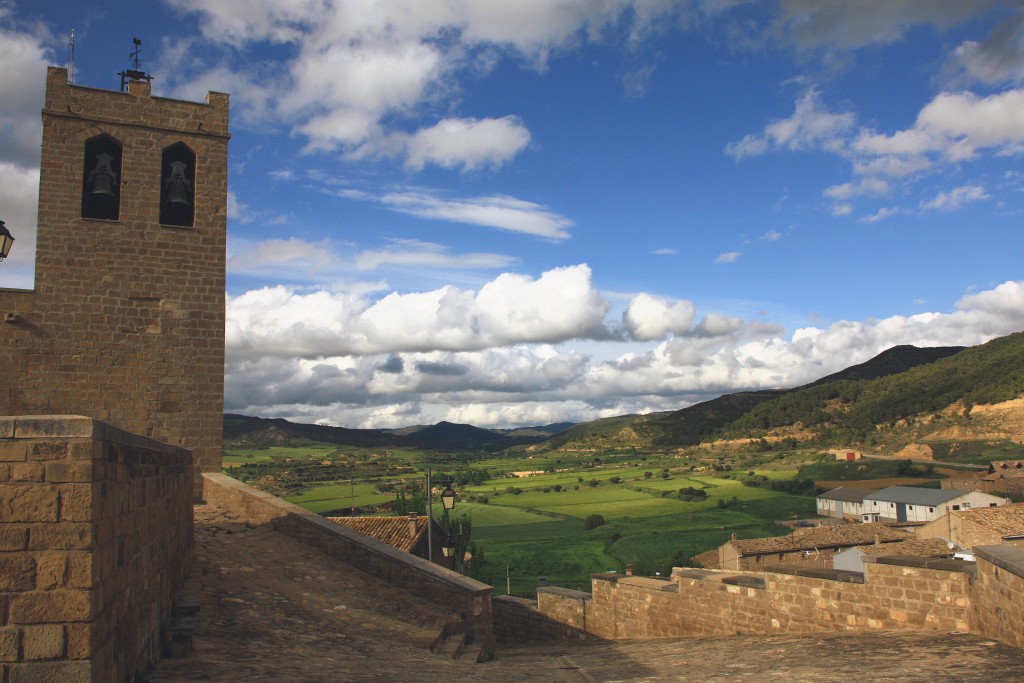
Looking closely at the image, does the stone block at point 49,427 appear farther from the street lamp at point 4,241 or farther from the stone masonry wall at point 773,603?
the stone masonry wall at point 773,603

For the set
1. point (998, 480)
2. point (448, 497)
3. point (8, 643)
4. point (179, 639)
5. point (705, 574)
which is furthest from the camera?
point (998, 480)

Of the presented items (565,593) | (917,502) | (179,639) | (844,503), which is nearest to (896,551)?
(565,593)

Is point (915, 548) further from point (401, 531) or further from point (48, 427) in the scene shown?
point (48, 427)

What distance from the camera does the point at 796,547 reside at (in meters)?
41.2

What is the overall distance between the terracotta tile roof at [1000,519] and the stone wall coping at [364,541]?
30.2 meters

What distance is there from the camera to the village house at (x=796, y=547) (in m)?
39.8

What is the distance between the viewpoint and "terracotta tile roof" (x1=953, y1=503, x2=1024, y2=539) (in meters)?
31.2

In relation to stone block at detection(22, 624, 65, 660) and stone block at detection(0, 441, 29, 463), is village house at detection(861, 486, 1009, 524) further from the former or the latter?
stone block at detection(0, 441, 29, 463)

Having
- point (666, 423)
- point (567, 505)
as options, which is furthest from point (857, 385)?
point (567, 505)

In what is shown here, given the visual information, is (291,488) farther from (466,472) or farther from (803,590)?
(803,590)

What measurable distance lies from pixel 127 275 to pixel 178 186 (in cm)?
212

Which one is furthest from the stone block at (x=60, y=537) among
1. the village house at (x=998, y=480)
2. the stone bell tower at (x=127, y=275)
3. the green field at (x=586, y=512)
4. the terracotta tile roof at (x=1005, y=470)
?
the terracotta tile roof at (x=1005, y=470)

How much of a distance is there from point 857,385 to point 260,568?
425ft

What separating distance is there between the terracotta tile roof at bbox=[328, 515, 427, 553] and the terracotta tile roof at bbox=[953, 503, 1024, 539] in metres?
26.0
